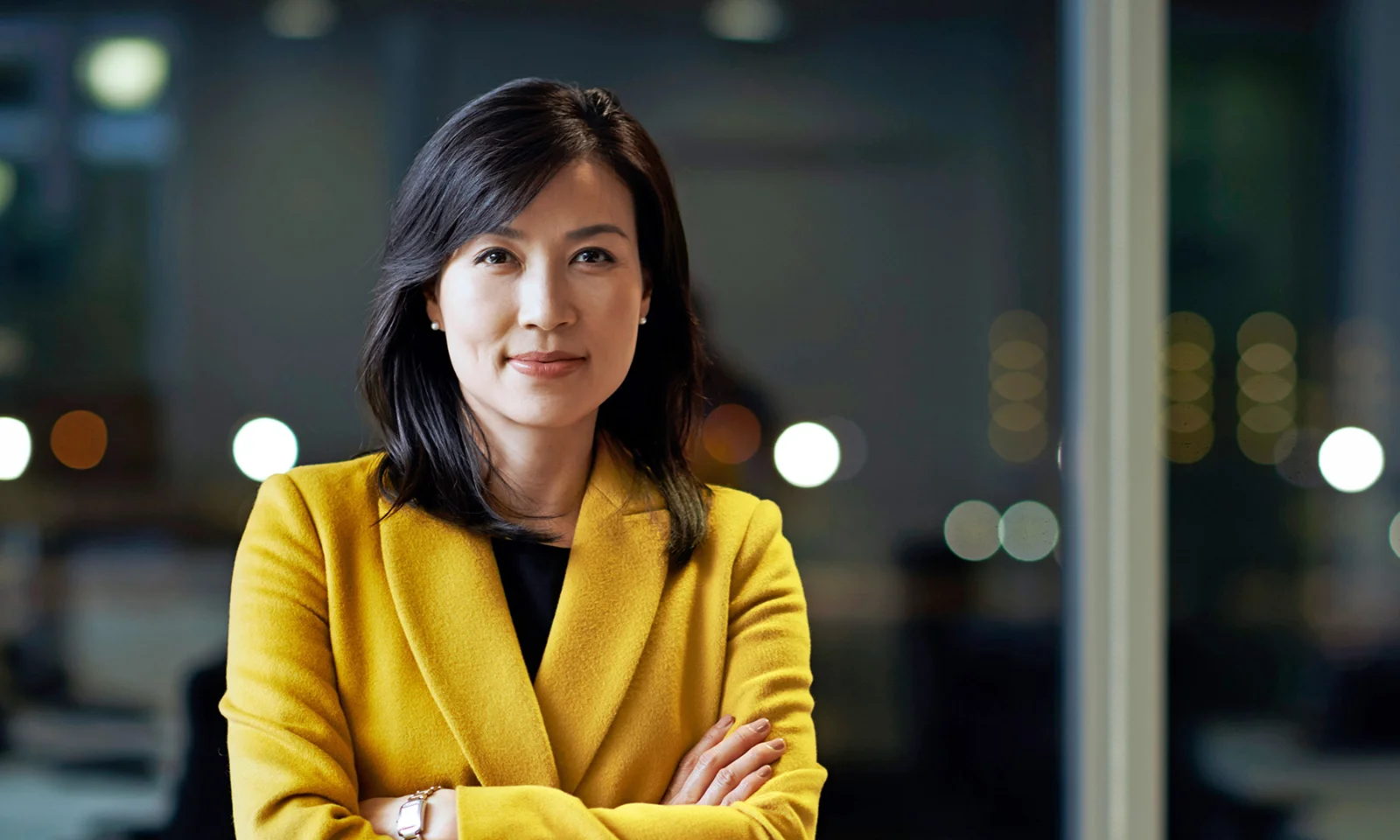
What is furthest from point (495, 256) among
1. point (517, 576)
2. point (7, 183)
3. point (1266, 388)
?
point (1266, 388)

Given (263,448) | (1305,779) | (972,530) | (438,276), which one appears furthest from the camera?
(1305,779)

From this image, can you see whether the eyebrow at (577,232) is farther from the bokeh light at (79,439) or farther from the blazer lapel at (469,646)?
the bokeh light at (79,439)

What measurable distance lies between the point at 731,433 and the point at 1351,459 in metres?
1.57

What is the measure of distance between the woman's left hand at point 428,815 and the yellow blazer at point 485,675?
0.02m

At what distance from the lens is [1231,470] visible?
2.76 m

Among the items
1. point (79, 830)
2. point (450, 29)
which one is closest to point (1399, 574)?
point (450, 29)

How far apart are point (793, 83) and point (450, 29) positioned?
25.8 inches

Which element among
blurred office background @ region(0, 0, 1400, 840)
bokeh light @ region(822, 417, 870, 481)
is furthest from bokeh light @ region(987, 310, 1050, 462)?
bokeh light @ region(822, 417, 870, 481)

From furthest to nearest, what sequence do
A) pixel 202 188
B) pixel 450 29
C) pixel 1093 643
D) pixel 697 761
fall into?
pixel 1093 643
pixel 202 188
pixel 450 29
pixel 697 761

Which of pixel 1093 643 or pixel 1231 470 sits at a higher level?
pixel 1231 470

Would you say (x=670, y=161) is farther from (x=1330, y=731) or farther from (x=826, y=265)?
(x=1330, y=731)

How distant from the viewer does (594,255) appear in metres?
1.45

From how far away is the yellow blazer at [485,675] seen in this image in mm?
1356

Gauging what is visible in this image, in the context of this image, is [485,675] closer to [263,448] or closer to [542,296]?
[542,296]
